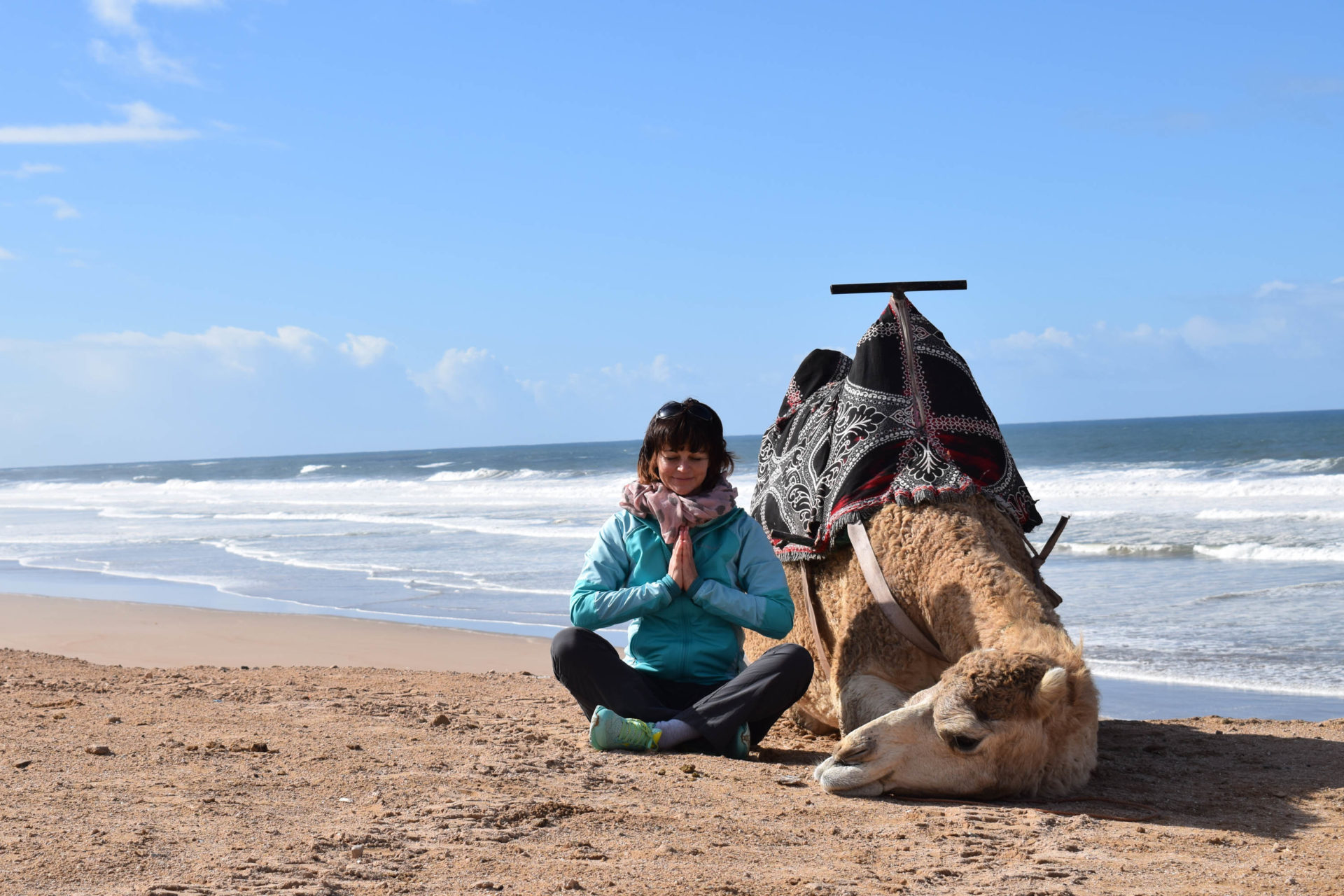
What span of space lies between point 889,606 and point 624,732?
1.19 m

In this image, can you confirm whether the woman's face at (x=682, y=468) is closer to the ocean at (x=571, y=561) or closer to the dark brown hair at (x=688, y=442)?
the dark brown hair at (x=688, y=442)

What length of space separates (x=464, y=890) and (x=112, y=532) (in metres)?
23.4

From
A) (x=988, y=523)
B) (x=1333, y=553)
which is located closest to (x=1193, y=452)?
(x=1333, y=553)

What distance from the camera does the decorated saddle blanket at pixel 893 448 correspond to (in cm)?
480

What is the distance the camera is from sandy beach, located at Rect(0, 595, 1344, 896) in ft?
10.0

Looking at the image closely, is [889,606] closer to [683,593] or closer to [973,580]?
[973,580]

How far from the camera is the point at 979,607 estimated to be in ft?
13.4

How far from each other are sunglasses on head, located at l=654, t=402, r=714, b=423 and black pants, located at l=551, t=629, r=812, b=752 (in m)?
0.95

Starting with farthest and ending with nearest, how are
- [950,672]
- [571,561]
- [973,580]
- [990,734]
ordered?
[571,561]
[973,580]
[950,672]
[990,734]

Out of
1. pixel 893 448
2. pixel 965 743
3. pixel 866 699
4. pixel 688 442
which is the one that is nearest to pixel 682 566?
pixel 688 442

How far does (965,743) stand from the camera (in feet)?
11.5

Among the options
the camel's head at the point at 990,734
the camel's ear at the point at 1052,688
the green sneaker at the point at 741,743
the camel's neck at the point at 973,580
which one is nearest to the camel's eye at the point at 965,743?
the camel's head at the point at 990,734

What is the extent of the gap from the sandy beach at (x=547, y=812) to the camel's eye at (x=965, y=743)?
238 millimetres

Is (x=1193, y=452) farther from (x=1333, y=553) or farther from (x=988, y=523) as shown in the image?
(x=988, y=523)
